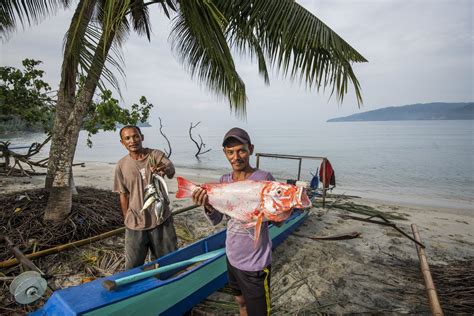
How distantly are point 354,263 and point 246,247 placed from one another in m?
3.72

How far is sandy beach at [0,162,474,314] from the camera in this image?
11.9 ft

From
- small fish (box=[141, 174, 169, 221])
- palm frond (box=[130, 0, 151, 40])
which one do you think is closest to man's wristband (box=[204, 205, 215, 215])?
small fish (box=[141, 174, 169, 221])

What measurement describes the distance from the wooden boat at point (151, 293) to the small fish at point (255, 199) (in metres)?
1.17

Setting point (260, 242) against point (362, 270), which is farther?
point (362, 270)

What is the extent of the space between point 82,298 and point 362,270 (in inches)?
173

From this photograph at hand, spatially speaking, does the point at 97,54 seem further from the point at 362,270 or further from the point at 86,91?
the point at 362,270

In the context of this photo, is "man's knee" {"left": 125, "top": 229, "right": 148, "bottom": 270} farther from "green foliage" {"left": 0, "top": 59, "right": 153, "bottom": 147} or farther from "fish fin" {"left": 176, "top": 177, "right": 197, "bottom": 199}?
"green foliage" {"left": 0, "top": 59, "right": 153, "bottom": 147}

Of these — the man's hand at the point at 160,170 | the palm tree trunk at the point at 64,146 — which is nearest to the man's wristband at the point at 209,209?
the man's hand at the point at 160,170

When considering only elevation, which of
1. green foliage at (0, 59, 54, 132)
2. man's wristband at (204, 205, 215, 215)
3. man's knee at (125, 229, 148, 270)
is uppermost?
green foliage at (0, 59, 54, 132)

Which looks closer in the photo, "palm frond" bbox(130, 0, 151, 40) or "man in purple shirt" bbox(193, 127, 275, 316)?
"man in purple shirt" bbox(193, 127, 275, 316)

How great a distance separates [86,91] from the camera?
433 centimetres

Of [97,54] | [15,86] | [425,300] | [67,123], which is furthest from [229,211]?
[15,86]

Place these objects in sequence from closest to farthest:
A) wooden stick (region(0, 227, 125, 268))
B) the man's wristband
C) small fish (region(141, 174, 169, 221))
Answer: the man's wristband → small fish (region(141, 174, 169, 221)) → wooden stick (region(0, 227, 125, 268))

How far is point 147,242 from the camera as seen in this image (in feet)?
9.83
